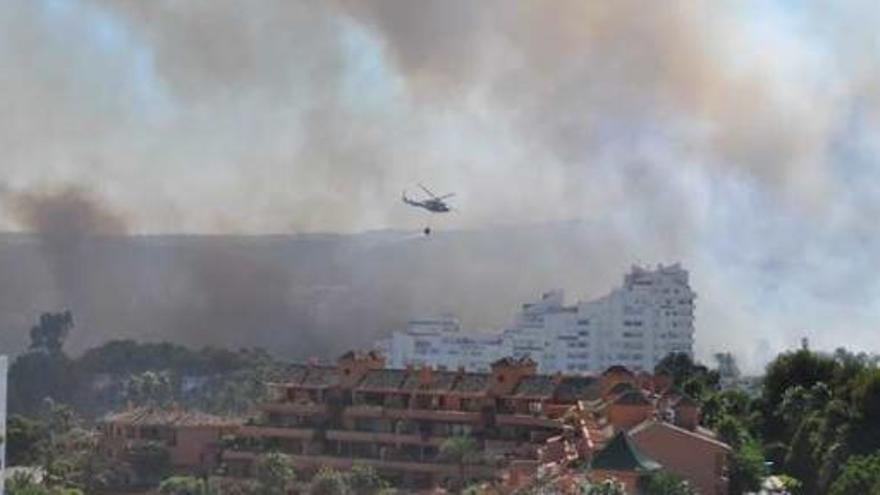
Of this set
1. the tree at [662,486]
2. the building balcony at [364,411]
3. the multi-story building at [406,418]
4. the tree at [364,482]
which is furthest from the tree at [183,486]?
the tree at [662,486]

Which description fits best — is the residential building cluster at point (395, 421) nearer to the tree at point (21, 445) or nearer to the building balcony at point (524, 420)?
the building balcony at point (524, 420)

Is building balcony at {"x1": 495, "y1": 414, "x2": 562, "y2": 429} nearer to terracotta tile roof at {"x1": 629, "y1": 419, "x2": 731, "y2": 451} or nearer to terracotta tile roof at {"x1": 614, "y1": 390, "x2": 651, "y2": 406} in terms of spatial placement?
→ terracotta tile roof at {"x1": 614, "y1": 390, "x2": 651, "y2": 406}

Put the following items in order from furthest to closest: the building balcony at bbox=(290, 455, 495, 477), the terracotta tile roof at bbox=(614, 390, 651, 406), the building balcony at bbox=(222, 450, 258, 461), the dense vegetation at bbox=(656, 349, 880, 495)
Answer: the building balcony at bbox=(222, 450, 258, 461) → the building balcony at bbox=(290, 455, 495, 477) → the terracotta tile roof at bbox=(614, 390, 651, 406) → the dense vegetation at bbox=(656, 349, 880, 495)

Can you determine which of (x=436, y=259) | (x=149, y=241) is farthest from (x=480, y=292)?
(x=149, y=241)

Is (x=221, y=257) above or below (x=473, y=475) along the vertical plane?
above

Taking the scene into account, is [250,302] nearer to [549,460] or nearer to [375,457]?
[375,457]

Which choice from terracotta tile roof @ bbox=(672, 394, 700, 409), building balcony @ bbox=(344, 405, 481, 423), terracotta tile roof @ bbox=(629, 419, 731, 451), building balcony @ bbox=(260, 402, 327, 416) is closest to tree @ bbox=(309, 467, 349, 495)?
building balcony @ bbox=(344, 405, 481, 423)

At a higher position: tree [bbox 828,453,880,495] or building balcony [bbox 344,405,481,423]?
building balcony [bbox 344,405,481,423]
